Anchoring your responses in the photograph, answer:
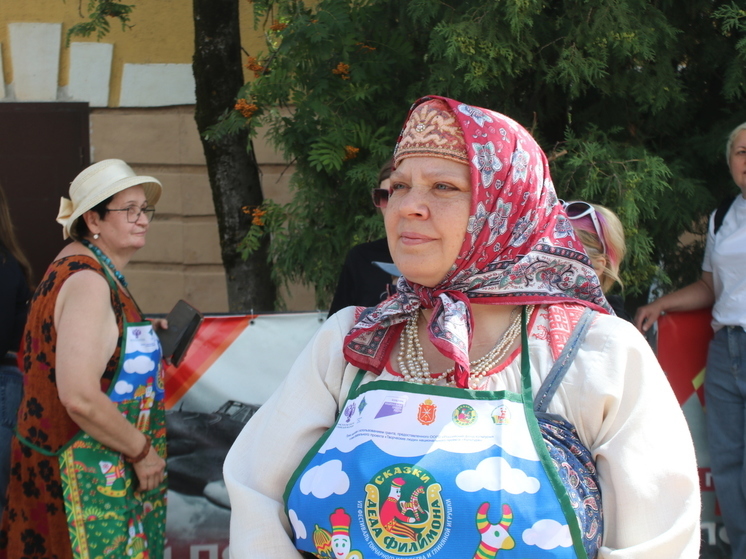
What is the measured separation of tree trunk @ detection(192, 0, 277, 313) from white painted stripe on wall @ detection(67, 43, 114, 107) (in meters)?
2.21

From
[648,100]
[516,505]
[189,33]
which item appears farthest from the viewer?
[189,33]

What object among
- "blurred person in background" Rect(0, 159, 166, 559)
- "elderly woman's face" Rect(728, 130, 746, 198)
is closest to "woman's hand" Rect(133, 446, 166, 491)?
"blurred person in background" Rect(0, 159, 166, 559)

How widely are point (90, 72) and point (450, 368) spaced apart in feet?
19.1

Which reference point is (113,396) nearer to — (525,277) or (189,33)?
(525,277)

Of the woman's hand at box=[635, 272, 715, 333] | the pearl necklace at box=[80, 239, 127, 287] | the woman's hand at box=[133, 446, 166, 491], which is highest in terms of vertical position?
the pearl necklace at box=[80, 239, 127, 287]

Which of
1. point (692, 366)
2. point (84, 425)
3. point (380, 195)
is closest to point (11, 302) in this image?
point (84, 425)

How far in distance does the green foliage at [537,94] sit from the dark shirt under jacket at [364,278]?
41 cm

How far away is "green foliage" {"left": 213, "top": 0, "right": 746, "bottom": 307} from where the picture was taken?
11.5 ft

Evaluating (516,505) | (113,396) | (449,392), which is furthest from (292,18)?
(516,505)

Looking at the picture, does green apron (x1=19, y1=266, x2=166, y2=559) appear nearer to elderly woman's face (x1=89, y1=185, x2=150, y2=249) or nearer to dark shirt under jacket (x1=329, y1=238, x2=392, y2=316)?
elderly woman's face (x1=89, y1=185, x2=150, y2=249)

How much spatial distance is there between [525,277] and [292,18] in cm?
257

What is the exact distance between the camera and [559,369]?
167 centimetres

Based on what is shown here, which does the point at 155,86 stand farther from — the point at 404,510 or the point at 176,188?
the point at 404,510

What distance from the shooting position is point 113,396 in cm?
299
